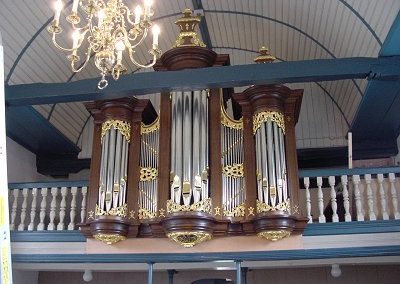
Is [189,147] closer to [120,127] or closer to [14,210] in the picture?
[120,127]

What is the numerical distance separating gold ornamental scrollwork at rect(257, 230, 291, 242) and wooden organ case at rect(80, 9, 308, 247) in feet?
0.06

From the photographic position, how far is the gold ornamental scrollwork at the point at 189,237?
816 centimetres

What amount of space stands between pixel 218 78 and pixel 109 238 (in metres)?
2.97

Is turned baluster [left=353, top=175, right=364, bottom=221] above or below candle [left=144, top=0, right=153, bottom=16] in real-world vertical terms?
below

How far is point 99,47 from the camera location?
531cm

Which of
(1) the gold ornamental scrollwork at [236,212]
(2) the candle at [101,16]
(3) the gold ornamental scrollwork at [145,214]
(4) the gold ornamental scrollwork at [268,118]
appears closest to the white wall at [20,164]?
(3) the gold ornamental scrollwork at [145,214]

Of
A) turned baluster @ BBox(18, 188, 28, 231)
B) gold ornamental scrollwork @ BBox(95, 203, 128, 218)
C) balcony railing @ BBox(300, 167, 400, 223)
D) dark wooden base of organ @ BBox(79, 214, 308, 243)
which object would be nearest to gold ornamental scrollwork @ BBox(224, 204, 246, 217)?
dark wooden base of organ @ BBox(79, 214, 308, 243)

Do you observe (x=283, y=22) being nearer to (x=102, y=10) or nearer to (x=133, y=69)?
(x=133, y=69)

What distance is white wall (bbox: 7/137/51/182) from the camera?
10.6m

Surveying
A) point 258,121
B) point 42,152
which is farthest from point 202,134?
point 42,152

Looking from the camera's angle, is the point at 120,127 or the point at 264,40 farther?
the point at 264,40

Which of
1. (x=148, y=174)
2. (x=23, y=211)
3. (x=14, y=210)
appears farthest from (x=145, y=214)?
(x=14, y=210)

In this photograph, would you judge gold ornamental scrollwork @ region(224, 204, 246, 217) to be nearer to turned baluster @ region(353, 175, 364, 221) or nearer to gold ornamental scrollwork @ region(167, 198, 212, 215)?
gold ornamental scrollwork @ region(167, 198, 212, 215)

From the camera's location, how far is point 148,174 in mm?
8859
